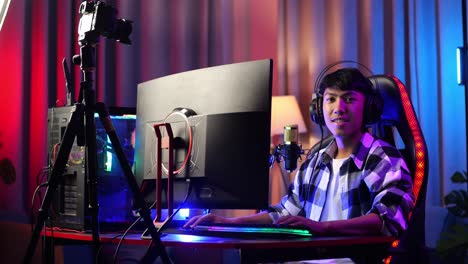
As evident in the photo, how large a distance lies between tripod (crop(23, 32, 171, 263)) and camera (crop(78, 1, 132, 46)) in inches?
0.9

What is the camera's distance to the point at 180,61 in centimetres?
374

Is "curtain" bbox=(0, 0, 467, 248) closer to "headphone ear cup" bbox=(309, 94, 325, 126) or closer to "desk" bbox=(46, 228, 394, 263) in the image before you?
"headphone ear cup" bbox=(309, 94, 325, 126)

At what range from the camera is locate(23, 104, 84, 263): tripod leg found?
1.47 m

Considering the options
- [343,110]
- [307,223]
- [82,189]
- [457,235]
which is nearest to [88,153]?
[82,189]

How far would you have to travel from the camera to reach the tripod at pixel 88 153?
4.84 ft

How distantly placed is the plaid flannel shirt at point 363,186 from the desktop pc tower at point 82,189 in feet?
1.59

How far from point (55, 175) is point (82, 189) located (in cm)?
18

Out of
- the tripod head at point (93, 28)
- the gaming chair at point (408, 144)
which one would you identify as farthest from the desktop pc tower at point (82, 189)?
the gaming chair at point (408, 144)

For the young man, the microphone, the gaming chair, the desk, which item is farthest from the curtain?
the desk

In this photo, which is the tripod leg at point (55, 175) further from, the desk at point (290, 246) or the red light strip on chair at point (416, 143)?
the red light strip on chair at point (416, 143)

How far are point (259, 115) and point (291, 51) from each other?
2.33 m

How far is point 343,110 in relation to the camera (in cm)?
179

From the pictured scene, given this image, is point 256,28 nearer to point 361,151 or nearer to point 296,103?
point 296,103

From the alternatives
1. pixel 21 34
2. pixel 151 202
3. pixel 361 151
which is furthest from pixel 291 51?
pixel 151 202
